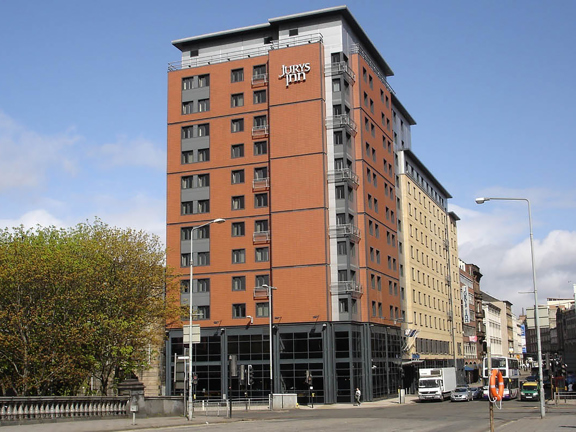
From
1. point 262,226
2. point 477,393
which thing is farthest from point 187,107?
point 477,393

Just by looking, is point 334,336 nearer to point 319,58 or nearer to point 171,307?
point 171,307

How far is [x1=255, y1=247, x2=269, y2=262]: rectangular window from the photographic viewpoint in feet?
231

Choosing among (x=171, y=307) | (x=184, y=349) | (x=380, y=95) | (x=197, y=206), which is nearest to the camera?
(x=171, y=307)

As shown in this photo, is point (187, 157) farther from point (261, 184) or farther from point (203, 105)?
point (261, 184)

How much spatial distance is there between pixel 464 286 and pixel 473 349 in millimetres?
12158

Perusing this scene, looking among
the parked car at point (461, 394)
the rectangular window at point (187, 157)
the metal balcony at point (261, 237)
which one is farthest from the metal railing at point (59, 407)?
the parked car at point (461, 394)

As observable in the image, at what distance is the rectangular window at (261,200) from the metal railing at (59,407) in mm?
35414

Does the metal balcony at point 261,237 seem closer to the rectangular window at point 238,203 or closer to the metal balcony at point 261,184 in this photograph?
the rectangular window at point 238,203

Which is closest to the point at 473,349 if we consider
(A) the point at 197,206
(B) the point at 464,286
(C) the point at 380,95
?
(B) the point at 464,286

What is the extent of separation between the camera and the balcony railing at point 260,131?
7231cm

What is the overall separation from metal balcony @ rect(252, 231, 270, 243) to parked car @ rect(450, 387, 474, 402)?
24.0 m

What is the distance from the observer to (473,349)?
424 feet

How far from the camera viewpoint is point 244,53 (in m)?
76.5

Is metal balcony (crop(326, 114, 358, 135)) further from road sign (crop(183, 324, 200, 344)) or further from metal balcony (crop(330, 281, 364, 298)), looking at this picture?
road sign (crop(183, 324, 200, 344))
